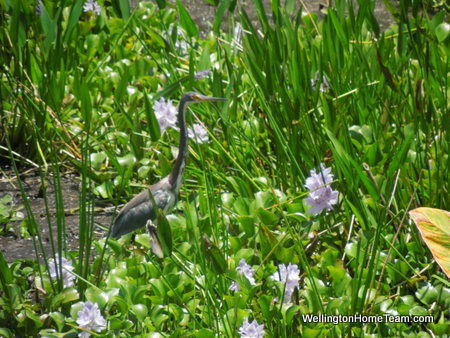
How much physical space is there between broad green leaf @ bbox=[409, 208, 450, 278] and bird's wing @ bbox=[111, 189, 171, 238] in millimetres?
921

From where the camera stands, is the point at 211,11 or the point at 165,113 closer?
the point at 165,113

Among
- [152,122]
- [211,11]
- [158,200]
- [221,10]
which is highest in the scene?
[221,10]

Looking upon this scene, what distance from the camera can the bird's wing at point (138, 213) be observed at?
299 centimetres

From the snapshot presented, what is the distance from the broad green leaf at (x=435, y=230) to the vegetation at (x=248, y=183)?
4.6 inches

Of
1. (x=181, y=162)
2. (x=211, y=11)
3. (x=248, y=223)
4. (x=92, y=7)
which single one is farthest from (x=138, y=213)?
(x=211, y=11)

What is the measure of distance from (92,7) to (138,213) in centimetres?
200

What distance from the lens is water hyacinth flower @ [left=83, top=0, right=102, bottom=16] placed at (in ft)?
15.3

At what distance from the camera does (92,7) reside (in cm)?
468

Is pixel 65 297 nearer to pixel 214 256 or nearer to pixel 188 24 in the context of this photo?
→ pixel 214 256

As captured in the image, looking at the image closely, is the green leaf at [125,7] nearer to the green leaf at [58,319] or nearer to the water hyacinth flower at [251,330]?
the green leaf at [58,319]

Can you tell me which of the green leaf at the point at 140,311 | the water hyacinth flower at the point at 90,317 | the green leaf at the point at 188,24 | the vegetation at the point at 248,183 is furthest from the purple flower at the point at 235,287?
the green leaf at the point at 188,24

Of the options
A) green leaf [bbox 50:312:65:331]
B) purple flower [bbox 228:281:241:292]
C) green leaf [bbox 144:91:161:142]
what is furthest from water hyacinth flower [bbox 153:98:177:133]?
green leaf [bbox 50:312:65:331]

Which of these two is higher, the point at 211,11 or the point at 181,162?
the point at 211,11

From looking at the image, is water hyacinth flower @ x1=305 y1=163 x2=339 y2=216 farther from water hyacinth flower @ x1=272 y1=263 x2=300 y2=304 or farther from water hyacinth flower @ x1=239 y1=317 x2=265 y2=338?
water hyacinth flower @ x1=239 y1=317 x2=265 y2=338
